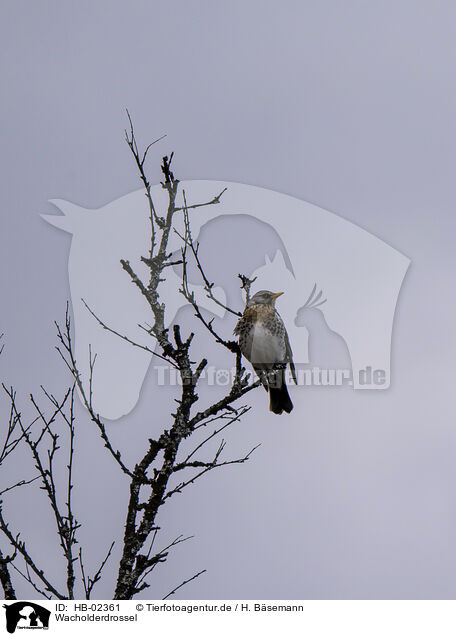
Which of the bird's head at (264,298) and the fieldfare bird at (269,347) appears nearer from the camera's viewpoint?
the fieldfare bird at (269,347)

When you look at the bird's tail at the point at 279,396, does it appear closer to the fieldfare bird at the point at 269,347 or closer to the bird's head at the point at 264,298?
the fieldfare bird at the point at 269,347

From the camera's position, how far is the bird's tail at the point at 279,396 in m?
8.23

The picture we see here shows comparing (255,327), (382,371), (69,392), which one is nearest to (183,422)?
(69,392)

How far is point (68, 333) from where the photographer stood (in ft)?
18.9
